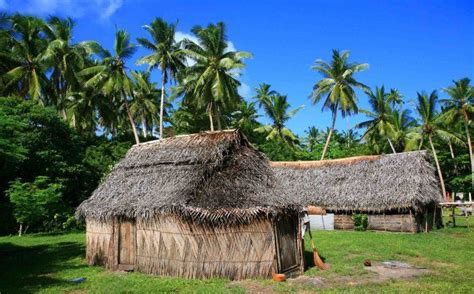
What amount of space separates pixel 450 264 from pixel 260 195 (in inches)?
278

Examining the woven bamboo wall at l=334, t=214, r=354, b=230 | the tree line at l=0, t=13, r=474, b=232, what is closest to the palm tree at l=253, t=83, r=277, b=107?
the tree line at l=0, t=13, r=474, b=232

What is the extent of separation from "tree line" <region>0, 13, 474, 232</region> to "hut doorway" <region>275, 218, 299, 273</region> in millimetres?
12632

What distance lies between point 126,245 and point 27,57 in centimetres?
2331

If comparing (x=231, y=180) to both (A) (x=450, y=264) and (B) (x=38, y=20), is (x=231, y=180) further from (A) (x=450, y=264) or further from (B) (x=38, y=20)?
(B) (x=38, y=20)

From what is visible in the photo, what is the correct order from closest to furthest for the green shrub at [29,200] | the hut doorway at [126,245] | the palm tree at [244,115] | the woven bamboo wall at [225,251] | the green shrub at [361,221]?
1. the woven bamboo wall at [225,251]
2. the hut doorway at [126,245]
3. the green shrub at [29,200]
4. the green shrub at [361,221]
5. the palm tree at [244,115]

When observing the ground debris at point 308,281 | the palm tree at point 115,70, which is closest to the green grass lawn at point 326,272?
the ground debris at point 308,281

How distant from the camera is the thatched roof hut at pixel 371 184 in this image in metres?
21.8

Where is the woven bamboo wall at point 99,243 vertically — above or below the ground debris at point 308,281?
above

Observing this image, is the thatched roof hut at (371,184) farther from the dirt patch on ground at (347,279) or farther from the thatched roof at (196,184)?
the thatched roof at (196,184)

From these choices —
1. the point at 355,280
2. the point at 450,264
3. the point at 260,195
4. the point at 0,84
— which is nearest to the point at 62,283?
the point at 260,195

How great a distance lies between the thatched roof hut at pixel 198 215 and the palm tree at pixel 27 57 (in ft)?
62.8

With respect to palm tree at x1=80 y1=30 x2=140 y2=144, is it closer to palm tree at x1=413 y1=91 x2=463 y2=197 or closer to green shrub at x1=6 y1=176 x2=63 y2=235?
green shrub at x1=6 y1=176 x2=63 y2=235

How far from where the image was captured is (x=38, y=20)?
31.2 meters

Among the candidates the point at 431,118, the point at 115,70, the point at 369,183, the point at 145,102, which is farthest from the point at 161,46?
the point at 431,118
